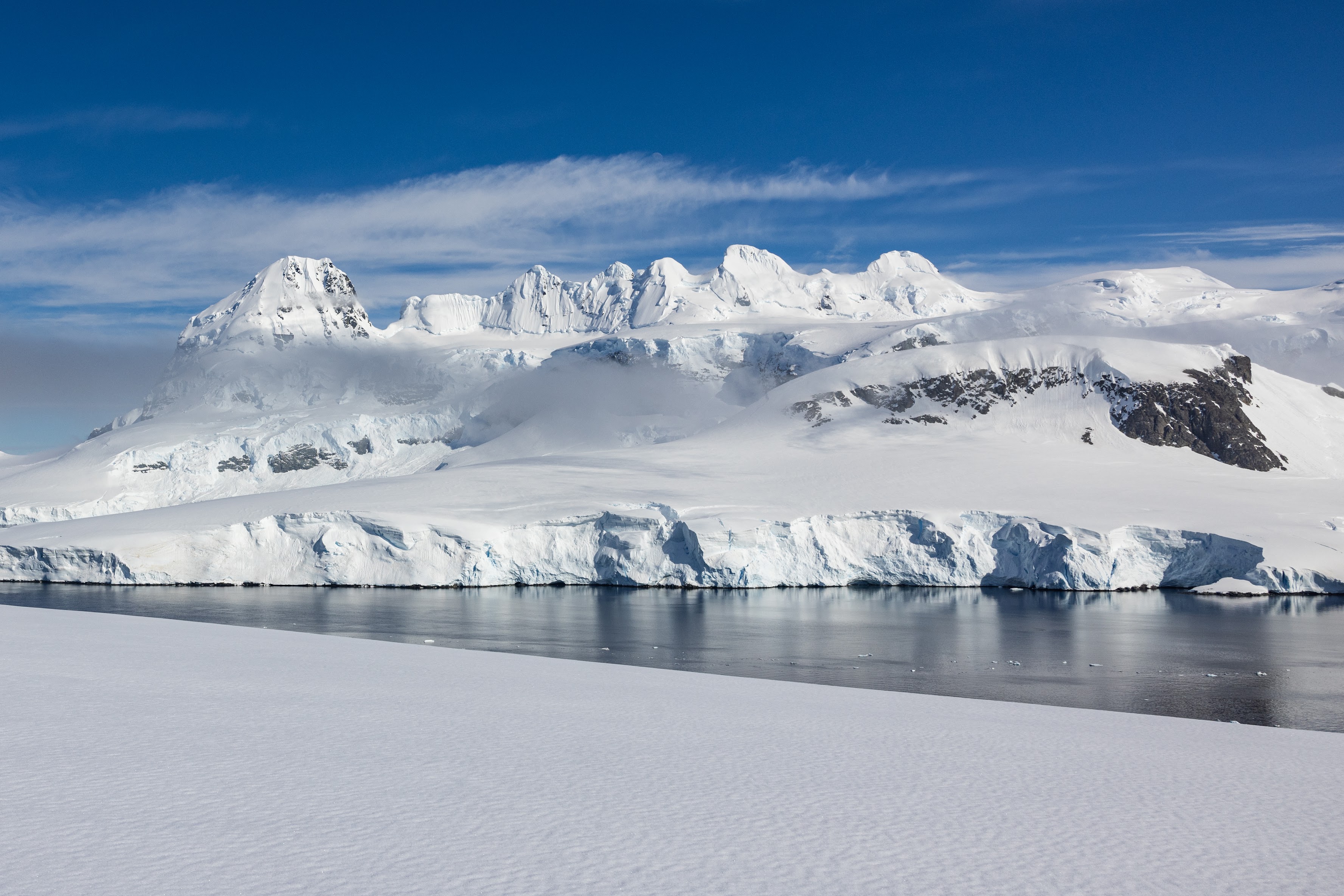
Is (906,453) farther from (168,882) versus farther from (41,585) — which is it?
(168,882)

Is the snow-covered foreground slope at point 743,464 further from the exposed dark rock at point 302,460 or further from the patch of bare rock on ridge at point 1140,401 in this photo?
the exposed dark rock at point 302,460

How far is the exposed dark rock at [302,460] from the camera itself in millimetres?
107312

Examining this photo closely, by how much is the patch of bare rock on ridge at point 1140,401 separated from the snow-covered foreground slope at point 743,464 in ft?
0.63

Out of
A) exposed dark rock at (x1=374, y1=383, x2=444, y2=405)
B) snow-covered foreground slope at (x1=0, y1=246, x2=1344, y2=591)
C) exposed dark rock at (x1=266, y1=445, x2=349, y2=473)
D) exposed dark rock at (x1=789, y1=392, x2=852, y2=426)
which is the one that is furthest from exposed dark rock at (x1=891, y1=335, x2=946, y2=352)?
exposed dark rock at (x1=374, y1=383, x2=444, y2=405)

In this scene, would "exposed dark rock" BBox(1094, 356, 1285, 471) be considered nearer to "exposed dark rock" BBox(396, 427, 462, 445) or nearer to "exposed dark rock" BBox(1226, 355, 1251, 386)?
"exposed dark rock" BBox(1226, 355, 1251, 386)

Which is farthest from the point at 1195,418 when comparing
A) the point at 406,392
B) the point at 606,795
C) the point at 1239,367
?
the point at 406,392

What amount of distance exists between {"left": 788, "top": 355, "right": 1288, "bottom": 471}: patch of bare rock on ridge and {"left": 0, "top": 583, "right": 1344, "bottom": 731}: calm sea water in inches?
1114

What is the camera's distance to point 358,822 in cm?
570

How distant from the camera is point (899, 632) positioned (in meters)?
28.0

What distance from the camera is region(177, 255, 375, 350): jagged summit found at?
146 meters

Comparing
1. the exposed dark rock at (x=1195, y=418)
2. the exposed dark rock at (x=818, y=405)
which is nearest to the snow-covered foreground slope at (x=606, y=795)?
the exposed dark rock at (x=818, y=405)

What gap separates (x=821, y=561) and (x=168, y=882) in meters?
41.6

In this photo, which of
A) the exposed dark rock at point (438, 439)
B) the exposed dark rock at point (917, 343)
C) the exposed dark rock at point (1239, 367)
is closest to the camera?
the exposed dark rock at point (1239, 367)

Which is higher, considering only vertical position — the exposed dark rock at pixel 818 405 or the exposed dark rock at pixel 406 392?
the exposed dark rock at pixel 406 392
